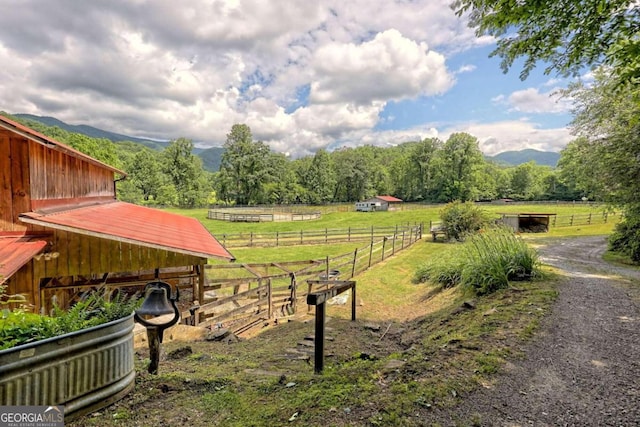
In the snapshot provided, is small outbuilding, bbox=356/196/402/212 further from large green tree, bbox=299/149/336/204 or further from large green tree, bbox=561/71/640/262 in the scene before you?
large green tree, bbox=561/71/640/262

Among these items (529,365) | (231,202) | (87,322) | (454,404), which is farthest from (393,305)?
(231,202)

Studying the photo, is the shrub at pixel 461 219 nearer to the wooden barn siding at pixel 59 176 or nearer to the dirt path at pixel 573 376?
the dirt path at pixel 573 376

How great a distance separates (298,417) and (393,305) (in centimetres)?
784

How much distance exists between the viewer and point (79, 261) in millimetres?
6074

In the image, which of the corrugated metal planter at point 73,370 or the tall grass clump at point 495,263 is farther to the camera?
the tall grass clump at point 495,263

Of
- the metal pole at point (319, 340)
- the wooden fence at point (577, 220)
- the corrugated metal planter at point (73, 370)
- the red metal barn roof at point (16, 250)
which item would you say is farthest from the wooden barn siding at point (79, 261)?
the wooden fence at point (577, 220)

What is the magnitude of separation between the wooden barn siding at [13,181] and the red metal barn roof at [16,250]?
0.87 ft

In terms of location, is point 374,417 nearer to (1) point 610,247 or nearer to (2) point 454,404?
(2) point 454,404

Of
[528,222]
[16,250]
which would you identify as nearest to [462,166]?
[528,222]

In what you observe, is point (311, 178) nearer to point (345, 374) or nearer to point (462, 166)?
point (462, 166)

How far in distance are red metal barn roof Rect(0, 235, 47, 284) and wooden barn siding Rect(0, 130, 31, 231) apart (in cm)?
27

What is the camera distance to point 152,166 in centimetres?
6325

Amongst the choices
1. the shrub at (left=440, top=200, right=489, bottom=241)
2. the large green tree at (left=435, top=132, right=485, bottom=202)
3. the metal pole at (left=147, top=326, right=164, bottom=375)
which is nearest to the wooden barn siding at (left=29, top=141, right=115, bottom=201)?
the metal pole at (left=147, top=326, right=164, bottom=375)

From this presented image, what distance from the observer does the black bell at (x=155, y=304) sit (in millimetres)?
2971
